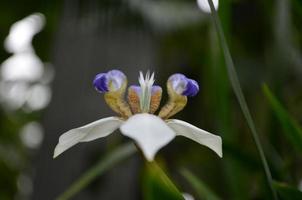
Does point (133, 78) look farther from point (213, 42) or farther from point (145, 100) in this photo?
point (145, 100)

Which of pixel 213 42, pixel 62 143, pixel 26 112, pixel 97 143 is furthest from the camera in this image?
pixel 26 112

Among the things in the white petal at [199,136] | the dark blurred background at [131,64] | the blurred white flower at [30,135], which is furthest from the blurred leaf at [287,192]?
the blurred white flower at [30,135]

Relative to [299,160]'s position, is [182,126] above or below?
above

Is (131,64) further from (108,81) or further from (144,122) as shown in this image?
(144,122)

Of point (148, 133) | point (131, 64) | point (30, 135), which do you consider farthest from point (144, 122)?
point (30, 135)

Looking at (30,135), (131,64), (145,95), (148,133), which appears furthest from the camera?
(30,135)

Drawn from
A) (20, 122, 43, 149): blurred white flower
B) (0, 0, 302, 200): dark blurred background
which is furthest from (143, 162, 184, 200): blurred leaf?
(20, 122, 43, 149): blurred white flower

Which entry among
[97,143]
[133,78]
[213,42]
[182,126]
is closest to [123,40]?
[133,78]
